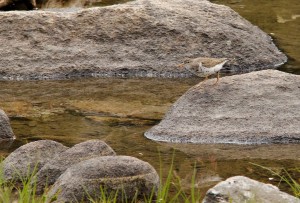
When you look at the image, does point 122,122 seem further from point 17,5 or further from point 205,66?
point 17,5

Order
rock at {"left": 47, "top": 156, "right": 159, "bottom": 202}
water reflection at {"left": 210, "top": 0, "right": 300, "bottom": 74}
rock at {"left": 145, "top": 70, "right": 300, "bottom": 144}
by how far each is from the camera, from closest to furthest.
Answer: rock at {"left": 47, "top": 156, "right": 159, "bottom": 202} → rock at {"left": 145, "top": 70, "right": 300, "bottom": 144} → water reflection at {"left": 210, "top": 0, "right": 300, "bottom": 74}

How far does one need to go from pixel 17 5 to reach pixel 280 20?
A: 486 cm

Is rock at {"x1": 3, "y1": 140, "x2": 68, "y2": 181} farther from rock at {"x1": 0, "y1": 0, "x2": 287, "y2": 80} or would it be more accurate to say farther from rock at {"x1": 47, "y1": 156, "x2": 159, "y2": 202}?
rock at {"x1": 0, "y1": 0, "x2": 287, "y2": 80}

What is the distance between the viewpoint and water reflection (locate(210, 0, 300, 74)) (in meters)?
12.6

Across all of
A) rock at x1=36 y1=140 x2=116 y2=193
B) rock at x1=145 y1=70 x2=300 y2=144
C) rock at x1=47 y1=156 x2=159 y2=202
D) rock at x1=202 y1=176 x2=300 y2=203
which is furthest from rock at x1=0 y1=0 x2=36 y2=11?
rock at x1=202 y1=176 x2=300 y2=203

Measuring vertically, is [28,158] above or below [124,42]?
above

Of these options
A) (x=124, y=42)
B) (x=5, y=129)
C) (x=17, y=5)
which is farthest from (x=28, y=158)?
(x=17, y=5)

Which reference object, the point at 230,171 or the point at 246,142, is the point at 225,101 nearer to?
A: the point at 246,142

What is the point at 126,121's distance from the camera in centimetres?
946

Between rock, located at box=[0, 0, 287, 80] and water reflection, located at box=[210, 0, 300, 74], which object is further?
water reflection, located at box=[210, 0, 300, 74]

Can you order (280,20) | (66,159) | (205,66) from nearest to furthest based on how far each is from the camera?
(66,159) → (205,66) → (280,20)

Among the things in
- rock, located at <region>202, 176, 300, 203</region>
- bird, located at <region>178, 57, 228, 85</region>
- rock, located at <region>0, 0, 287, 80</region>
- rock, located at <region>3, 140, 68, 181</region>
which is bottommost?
rock, located at <region>0, 0, 287, 80</region>

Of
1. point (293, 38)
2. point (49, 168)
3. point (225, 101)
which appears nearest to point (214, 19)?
point (293, 38)

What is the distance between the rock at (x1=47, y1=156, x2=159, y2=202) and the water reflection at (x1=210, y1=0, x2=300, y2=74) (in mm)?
5274
